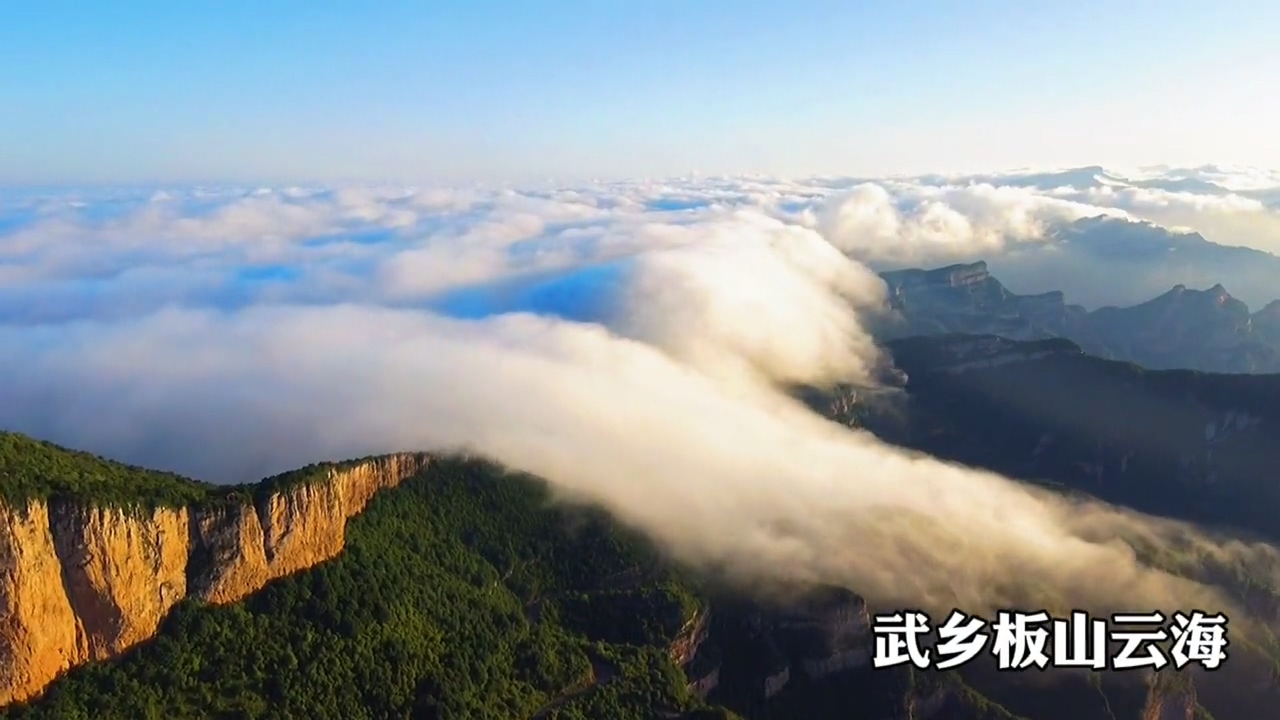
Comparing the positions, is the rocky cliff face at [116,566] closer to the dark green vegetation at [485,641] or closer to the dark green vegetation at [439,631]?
the dark green vegetation at [485,641]

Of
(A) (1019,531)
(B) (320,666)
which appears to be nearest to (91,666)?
(B) (320,666)

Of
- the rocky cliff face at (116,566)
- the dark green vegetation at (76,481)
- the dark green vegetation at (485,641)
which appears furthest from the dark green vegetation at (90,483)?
the rocky cliff face at (116,566)

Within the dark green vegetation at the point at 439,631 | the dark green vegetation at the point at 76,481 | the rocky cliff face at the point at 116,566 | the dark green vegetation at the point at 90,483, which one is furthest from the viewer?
the dark green vegetation at the point at 439,631

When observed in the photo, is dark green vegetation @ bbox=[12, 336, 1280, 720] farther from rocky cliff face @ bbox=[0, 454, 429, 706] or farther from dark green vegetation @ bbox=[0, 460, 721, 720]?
rocky cliff face @ bbox=[0, 454, 429, 706]

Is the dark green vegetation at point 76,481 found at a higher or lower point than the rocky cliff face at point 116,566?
higher

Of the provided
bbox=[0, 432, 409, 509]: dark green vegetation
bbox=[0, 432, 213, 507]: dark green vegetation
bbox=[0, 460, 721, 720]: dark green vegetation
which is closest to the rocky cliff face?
bbox=[0, 432, 409, 509]: dark green vegetation

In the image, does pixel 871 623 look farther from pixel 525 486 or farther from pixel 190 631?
pixel 190 631

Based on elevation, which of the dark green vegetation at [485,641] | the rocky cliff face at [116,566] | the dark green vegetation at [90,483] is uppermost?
the dark green vegetation at [90,483]

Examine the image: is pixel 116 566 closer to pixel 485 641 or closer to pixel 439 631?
pixel 439 631

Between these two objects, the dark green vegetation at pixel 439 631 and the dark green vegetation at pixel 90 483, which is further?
the dark green vegetation at pixel 439 631
